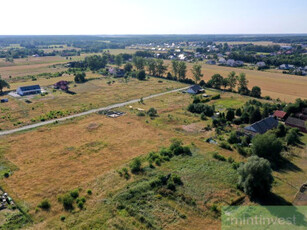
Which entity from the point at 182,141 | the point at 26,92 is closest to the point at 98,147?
the point at 182,141

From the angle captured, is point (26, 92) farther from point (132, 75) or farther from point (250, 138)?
point (250, 138)

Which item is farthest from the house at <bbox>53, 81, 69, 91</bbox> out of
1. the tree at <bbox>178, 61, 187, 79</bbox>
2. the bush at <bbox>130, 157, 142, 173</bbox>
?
the bush at <bbox>130, 157, 142, 173</bbox>

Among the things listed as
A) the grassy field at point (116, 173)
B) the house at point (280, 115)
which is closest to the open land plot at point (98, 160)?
the grassy field at point (116, 173)

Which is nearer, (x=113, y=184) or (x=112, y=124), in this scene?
(x=113, y=184)

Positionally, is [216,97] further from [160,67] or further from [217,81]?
[160,67]

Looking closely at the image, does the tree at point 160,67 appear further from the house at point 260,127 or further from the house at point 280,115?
the house at point 260,127

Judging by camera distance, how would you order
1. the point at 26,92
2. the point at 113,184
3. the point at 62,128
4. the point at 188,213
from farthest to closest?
the point at 26,92 < the point at 62,128 < the point at 113,184 < the point at 188,213
